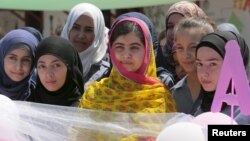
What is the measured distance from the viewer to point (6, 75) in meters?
2.67

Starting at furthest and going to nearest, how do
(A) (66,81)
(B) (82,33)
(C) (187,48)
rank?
(B) (82,33) → (A) (66,81) → (C) (187,48)

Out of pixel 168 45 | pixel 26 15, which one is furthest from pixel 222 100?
pixel 26 15

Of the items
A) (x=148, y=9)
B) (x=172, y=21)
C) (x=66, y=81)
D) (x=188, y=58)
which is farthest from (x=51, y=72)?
(x=148, y=9)

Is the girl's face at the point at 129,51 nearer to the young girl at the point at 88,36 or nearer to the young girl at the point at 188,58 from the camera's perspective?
the young girl at the point at 188,58

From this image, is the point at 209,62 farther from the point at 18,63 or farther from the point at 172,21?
the point at 172,21

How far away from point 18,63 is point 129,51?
1.91ft

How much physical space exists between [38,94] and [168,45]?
830mm

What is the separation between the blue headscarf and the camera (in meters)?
2.57

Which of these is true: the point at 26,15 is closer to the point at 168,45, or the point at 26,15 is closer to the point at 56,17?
the point at 56,17

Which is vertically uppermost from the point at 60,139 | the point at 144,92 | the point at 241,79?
the point at 241,79

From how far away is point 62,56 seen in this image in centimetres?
241

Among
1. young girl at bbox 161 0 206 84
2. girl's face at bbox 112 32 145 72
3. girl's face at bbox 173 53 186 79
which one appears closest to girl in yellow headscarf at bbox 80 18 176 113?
girl's face at bbox 112 32 145 72

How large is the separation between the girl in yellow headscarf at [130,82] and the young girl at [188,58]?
10 centimetres

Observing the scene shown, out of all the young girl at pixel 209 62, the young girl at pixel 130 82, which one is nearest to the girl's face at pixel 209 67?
the young girl at pixel 209 62
